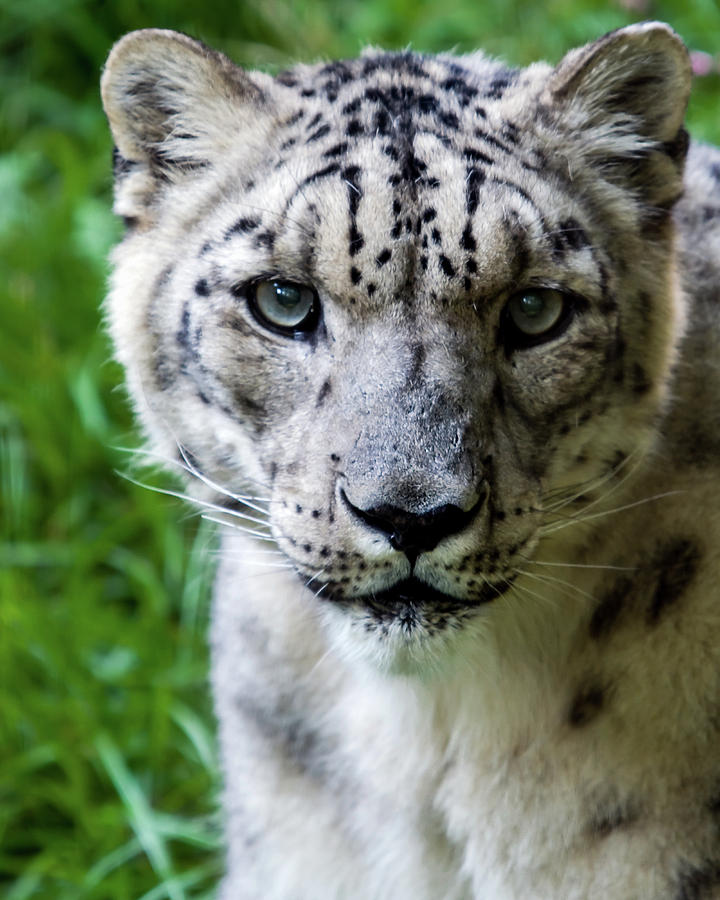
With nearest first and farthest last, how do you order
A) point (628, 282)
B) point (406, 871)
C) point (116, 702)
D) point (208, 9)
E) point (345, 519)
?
point (345, 519) < point (628, 282) < point (406, 871) < point (116, 702) < point (208, 9)

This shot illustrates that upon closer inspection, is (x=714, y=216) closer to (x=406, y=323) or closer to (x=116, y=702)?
(x=406, y=323)

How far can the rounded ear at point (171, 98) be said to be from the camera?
309 centimetres

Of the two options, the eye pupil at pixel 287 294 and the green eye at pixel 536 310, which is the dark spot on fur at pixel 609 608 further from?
the eye pupil at pixel 287 294

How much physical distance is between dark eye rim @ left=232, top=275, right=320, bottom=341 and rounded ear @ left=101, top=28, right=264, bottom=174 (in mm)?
438

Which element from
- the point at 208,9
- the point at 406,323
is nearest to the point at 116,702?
the point at 406,323

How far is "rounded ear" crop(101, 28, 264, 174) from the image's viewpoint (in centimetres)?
309

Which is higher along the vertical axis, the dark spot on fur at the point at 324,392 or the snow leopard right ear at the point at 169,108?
the snow leopard right ear at the point at 169,108

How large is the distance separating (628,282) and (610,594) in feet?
2.25

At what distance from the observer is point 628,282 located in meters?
3.03

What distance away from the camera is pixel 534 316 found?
2844 mm

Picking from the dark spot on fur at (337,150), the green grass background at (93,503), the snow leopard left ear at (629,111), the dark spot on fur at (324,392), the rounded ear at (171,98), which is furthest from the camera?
the green grass background at (93,503)

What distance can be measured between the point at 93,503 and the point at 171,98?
8.83 ft

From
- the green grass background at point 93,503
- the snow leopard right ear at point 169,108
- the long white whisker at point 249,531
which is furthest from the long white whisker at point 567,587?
the green grass background at point 93,503

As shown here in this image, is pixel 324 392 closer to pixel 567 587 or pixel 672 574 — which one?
pixel 567 587
